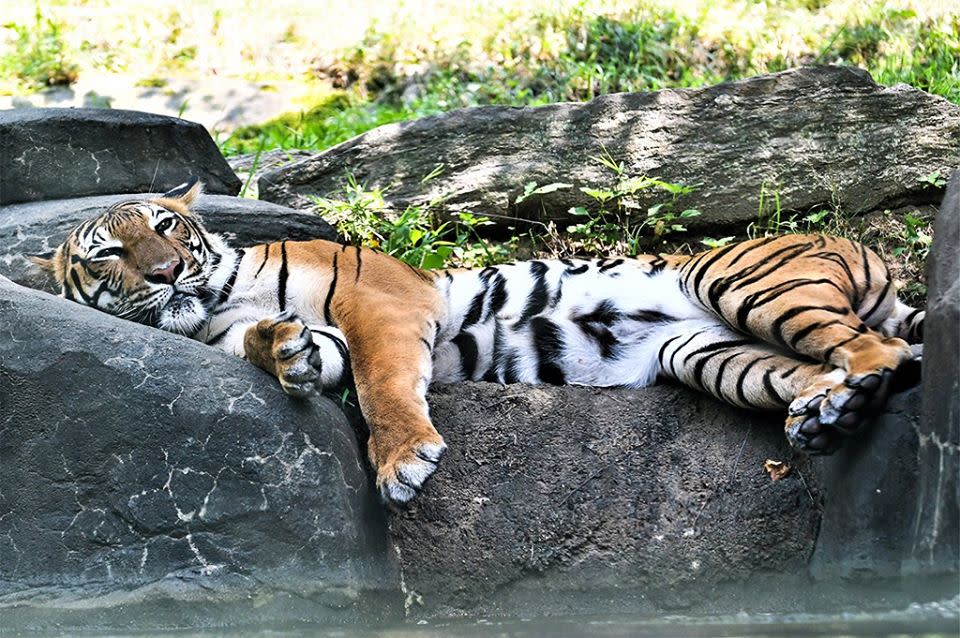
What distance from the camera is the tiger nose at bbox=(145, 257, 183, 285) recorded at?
4.16m

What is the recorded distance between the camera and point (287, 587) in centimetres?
327

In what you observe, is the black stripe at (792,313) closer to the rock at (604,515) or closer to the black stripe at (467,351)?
the rock at (604,515)

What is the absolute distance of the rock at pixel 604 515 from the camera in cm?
347

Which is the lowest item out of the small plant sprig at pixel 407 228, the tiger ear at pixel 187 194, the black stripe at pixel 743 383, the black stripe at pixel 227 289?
the small plant sprig at pixel 407 228

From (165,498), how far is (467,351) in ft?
5.01

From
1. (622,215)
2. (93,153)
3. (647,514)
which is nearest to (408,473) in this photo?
(647,514)

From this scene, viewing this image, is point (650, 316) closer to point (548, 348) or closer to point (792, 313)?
point (548, 348)

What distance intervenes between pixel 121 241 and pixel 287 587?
1699 millimetres

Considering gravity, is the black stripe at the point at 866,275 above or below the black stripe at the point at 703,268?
above

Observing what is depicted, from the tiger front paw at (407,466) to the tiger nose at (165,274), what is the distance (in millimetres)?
1228

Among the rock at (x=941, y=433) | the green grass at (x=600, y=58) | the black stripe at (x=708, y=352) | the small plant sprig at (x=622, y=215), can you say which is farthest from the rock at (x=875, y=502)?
the green grass at (x=600, y=58)

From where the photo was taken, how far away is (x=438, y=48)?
960cm

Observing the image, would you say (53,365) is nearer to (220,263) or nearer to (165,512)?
(165,512)

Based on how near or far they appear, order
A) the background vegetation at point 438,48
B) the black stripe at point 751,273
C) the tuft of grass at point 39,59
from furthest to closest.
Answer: the tuft of grass at point 39,59 < the background vegetation at point 438,48 < the black stripe at point 751,273
